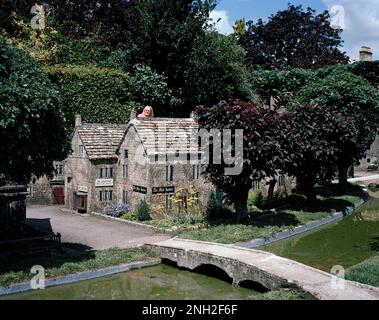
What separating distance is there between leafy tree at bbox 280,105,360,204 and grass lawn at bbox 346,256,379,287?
1010cm

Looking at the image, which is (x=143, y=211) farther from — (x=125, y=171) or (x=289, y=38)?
(x=289, y=38)

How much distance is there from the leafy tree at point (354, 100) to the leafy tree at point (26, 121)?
2083cm

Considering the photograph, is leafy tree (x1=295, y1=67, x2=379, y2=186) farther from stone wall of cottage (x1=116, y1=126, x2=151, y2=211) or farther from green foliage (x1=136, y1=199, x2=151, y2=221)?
green foliage (x1=136, y1=199, x2=151, y2=221)

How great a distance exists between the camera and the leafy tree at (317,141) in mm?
25453

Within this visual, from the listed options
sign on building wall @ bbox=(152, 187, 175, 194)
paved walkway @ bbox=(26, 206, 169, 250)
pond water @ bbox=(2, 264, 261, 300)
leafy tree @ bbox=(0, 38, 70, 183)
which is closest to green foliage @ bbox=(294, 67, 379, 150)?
sign on building wall @ bbox=(152, 187, 175, 194)

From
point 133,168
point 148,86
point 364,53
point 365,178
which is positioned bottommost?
point 365,178

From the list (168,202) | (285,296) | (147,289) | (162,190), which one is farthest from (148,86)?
(285,296)

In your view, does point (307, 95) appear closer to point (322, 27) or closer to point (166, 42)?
point (166, 42)

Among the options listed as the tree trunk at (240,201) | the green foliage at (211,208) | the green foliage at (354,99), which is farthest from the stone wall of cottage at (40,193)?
the green foliage at (354,99)

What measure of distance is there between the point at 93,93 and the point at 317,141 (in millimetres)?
14037

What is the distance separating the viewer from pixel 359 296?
1178 centimetres

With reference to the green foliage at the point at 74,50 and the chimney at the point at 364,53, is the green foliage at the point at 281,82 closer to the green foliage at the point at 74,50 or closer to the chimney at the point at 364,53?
the chimney at the point at 364,53

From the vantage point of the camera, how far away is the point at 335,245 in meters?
20.7

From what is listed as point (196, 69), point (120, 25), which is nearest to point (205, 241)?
point (196, 69)
